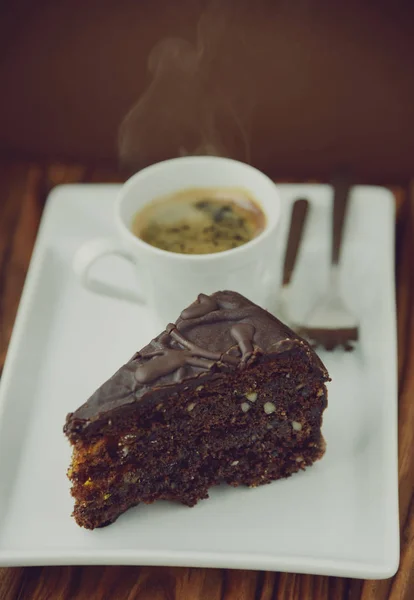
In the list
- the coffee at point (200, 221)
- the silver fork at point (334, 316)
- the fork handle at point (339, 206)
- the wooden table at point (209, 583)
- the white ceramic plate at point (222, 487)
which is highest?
the coffee at point (200, 221)

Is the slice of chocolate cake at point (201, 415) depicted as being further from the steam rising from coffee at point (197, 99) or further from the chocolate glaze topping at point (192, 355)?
the steam rising from coffee at point (197, 99)

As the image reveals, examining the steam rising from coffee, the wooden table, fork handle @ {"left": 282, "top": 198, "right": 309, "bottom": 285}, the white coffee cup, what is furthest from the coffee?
the wooden table

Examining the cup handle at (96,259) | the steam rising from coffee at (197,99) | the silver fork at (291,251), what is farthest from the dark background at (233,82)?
the cup handle at (96,259)

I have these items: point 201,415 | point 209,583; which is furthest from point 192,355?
point 209,583

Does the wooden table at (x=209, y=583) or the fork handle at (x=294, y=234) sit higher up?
the fork handle at (x=294, y=234)

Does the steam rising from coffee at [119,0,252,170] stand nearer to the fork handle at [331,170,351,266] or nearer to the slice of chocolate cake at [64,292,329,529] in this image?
the fork handle at [331,170,351,266]

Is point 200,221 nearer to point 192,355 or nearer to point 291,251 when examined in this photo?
point 291,251
